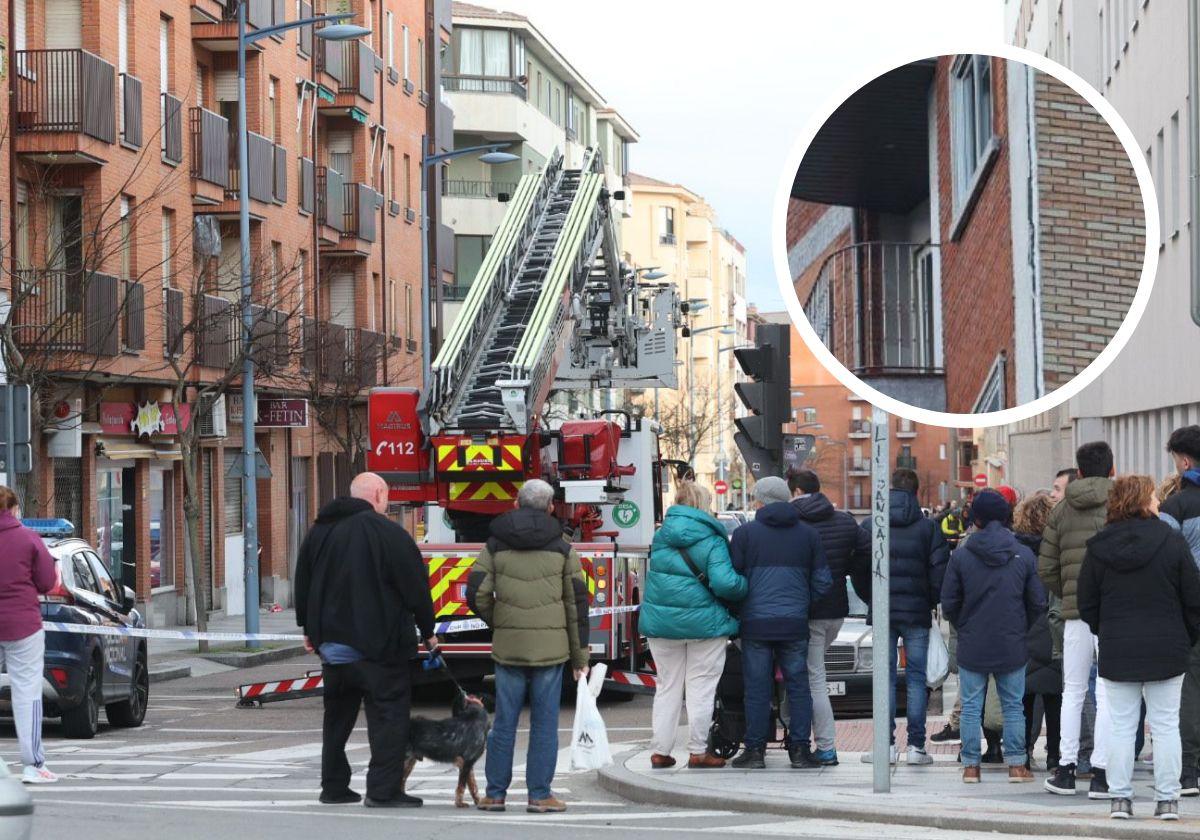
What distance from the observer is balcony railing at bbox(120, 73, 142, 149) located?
32.0 metres

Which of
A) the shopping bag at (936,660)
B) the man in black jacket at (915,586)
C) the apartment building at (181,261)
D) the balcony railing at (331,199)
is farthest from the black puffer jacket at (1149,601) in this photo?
the balcony railing at (331,199)

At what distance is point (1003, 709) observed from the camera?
11.7 meters

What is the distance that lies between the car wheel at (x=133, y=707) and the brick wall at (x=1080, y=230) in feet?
50.1

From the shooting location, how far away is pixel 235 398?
38688 millimetres

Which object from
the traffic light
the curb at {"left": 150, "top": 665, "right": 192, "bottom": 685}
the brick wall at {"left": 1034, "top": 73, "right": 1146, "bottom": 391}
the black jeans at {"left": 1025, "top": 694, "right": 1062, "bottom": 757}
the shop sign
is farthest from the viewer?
the shop sign

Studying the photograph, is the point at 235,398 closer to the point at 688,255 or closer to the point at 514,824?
the point at 514,824

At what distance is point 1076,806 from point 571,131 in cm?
7238

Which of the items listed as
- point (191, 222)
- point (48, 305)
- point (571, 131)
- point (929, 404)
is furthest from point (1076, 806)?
point (571, 131)

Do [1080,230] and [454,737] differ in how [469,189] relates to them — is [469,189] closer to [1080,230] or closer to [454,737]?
[454,737]

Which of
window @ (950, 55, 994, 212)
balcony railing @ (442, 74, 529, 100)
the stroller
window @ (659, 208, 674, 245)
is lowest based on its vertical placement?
the stroller

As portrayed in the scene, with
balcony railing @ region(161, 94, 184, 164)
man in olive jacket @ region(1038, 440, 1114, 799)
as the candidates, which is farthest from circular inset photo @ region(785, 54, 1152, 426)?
balcony railing @ region(161, 94, 184, 164)

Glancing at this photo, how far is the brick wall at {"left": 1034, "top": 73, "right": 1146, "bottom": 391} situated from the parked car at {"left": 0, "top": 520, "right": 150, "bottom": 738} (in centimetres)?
1284

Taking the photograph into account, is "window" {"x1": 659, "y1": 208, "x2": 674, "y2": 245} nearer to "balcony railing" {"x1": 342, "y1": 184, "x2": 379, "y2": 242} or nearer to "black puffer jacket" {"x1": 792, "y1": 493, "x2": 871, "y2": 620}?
"balcony railing" {"x1": 342, "y1": 184, "x2": 379, "y2": 242}

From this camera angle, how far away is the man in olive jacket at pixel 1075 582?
10.8 metres
